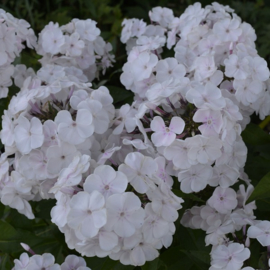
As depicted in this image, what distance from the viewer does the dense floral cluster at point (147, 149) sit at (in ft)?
3.21

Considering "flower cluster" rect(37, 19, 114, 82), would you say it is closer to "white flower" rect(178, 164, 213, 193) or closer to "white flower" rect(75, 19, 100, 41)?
"white flower" rect(75, 19, 100, 41)

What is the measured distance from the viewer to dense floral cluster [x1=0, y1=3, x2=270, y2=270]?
977mm

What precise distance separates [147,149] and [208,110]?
172 millimetres

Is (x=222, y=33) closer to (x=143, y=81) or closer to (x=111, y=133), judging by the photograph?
(x=143, y=81)

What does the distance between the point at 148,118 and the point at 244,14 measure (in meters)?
1.51

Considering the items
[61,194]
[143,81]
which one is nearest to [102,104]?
[143,81]

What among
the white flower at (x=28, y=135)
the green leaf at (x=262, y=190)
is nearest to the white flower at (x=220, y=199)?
the green leaf at (x=262, y=190)

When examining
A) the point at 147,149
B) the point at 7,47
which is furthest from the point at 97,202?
the point at 7,47

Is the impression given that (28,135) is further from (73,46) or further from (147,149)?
(73,46)

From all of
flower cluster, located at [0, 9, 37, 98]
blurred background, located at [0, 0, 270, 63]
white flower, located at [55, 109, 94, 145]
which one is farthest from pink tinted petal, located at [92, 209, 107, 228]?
blurred background, located at [0, 0, 270, 63]

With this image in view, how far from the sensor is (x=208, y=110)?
3.56ft

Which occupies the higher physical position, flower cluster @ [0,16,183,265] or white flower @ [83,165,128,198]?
white flower @ [83,165,128,198]

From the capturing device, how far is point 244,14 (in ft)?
8.16

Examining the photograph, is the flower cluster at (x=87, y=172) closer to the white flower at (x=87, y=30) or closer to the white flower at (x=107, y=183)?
the white flower at (x=107, y=183)
